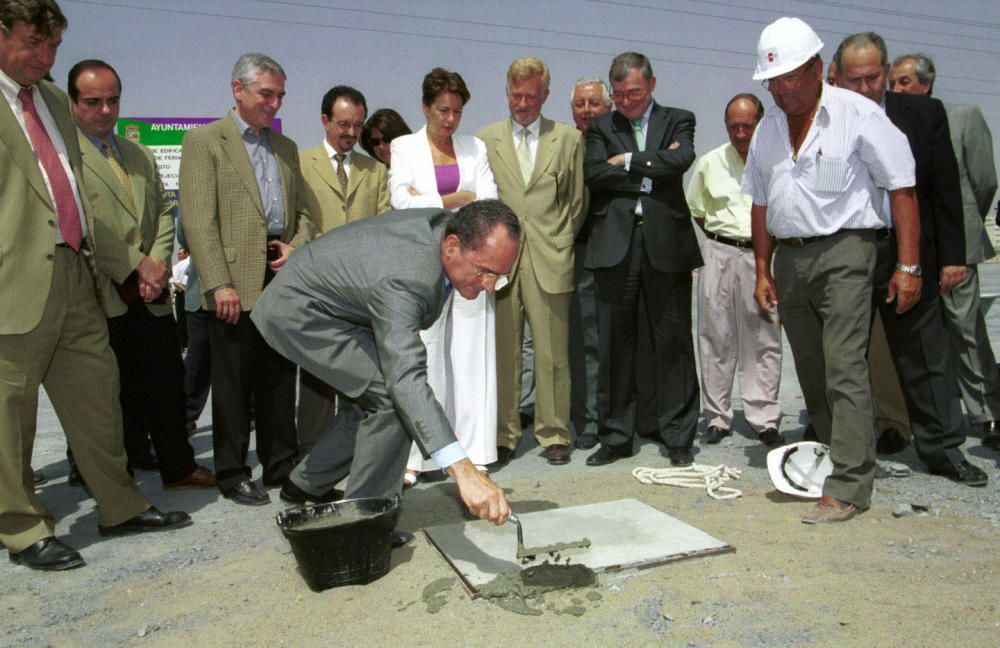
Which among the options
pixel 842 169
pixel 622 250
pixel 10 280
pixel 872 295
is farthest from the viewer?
pixel 622 250

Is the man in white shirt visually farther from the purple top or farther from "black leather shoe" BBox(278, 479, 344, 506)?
"black leather shoe" BBox(278, 479, 344, 506)

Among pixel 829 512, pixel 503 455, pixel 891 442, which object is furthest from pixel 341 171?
pixel 891 442

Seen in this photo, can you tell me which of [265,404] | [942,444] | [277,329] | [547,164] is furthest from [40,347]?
[942,444]

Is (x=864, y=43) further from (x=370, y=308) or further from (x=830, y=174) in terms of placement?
(x=370, y=308)

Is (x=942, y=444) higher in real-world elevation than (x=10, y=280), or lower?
lower

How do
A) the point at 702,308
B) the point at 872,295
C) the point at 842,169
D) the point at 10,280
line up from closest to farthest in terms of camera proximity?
the point at 10,280, the point at 842,169, the point at 872,295, the point at 702,308

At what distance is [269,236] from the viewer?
4.80 metres

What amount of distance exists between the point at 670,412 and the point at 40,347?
3254 mm

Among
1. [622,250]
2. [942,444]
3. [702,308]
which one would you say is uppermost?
[622,250]

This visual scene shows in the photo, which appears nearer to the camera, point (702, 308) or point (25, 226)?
point (25, 226)

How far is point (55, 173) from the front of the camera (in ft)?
12.5

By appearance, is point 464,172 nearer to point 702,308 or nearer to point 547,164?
point 547,164

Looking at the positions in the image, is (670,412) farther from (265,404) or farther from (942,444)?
(265,404)

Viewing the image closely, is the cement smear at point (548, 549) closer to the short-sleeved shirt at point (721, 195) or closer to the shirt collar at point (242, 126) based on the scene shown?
the shirt collar at point (242, 126)
